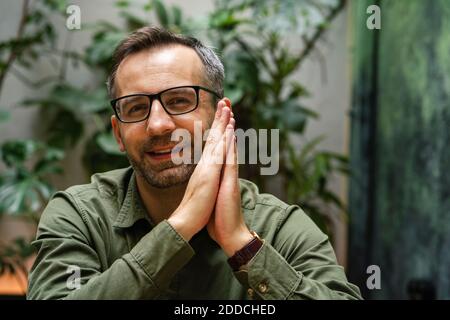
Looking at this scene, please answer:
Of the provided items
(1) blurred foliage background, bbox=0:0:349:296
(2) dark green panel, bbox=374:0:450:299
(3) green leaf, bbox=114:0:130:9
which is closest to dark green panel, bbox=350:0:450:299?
(2) dark green panel, bbox=374:0:450:299

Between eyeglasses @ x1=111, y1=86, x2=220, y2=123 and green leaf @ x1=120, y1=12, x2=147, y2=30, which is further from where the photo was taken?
green leaf @ x1=120, y1=12, x2=147, y2=30

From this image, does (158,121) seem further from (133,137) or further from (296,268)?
(296,268)

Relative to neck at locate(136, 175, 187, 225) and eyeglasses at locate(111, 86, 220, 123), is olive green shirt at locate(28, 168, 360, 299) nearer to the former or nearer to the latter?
neck at locate(136, 175, 187, 225)

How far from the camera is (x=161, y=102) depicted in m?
0.91

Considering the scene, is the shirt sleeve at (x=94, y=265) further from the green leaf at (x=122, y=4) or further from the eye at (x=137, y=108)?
the green leaf at (x=122, y=4)

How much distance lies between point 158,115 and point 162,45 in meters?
0.15

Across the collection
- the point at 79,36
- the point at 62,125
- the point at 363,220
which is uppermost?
the point at 79,36

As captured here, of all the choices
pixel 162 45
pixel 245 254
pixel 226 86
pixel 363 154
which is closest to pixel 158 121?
pixel 162 45

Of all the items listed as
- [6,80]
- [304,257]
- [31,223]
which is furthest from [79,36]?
[304,257]

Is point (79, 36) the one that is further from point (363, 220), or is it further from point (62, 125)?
point (363, 220)

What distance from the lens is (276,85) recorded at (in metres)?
2.28

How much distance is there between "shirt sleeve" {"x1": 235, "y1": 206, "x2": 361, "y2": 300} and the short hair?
0.30 meters

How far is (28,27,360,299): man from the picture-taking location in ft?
2.72
